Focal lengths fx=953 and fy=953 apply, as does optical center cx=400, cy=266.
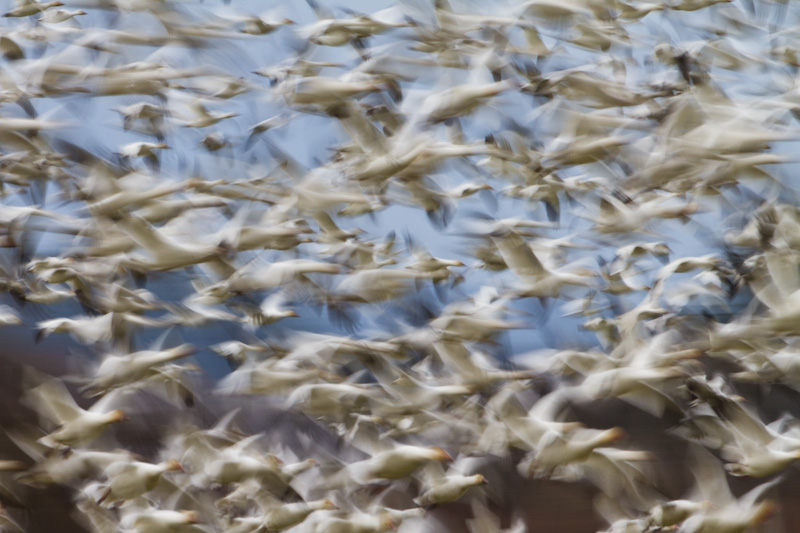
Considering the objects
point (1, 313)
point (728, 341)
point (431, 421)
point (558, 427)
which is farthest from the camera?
point (1, 313)

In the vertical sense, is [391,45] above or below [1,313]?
above

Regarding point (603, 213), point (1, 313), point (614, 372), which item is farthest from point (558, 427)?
point (1, 313)

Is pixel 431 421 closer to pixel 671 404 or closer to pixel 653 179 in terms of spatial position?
pixel 671 404

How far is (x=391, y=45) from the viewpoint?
12.8ft

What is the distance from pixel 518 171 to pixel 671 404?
4.01 feet

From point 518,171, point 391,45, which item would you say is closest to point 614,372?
point 518,171

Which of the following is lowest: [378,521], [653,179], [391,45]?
[378,521]

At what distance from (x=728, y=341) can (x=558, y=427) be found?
0.71 meters

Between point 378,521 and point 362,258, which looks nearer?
point 378,521

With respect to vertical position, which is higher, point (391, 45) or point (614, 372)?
point (391, 45)

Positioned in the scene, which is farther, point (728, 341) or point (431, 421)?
point (431, 421)

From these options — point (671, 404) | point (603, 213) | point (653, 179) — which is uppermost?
point (653, 179)

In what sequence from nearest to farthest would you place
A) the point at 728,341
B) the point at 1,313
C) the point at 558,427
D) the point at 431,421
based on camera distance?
the point at 728,341
the point at 558,427
the point at 431,421
the point at 1,313

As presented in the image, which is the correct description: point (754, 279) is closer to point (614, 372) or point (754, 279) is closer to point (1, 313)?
point (614, 372)
